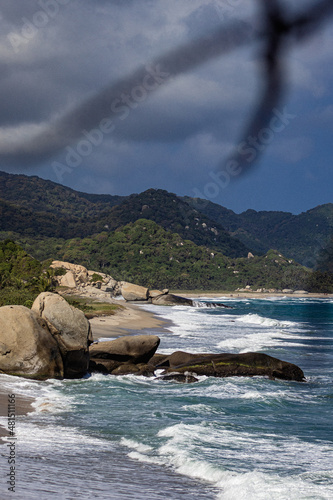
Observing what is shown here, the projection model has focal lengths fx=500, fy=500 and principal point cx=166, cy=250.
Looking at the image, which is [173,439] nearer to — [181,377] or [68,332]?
[68,332]

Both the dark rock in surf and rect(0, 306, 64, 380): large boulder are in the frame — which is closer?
rect(0, 306, 64, 380): large boulder

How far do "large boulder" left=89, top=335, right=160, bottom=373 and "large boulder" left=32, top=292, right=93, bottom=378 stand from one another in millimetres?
2271

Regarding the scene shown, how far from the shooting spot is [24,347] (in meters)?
18.9

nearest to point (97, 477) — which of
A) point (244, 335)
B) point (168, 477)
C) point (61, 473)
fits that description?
point (61, 473)

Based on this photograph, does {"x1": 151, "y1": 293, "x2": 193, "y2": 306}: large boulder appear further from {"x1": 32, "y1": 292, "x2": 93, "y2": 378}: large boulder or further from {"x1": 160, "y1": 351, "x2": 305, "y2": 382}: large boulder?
{"x1": 32, "y1": 292, "x2": 93, "y2": 378}: large boulder

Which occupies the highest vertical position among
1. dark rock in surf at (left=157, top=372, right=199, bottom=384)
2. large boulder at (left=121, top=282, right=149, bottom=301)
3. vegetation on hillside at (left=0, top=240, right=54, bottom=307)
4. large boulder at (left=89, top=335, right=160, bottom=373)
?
vegetation on hillside at (left=0, top=240, right=54, bottom=307)

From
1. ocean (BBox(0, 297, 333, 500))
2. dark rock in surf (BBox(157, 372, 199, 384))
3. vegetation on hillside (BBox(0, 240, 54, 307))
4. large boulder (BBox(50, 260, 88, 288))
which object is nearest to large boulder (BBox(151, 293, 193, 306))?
large boulder (BBox(50, 260, 88, 288))

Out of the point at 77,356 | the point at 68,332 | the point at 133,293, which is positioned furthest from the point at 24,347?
the point at 133,293

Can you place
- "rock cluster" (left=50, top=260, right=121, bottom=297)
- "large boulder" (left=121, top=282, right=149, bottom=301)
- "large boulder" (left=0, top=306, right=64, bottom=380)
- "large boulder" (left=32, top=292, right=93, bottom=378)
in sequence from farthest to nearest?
"large boulder" (left=121, top=282, right=149, bottom=301), "rock cluster" (left=50, top=260, right=121, bottom=297), "large boulder" (left=32, top=292, right=93, bottom=378), "large boulder" (left=0, top=306, right=64, bottom=380)

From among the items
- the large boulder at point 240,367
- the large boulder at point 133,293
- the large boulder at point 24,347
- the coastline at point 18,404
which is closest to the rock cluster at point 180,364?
the large boulder at point 240,367

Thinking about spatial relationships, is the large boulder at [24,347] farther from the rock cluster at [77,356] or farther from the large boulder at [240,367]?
the large boulder at [240,367]

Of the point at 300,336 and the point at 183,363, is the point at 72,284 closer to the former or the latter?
the point at 300,336

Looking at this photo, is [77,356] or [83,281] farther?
[83,281]

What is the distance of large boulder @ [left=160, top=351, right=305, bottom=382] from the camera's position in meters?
23.0
